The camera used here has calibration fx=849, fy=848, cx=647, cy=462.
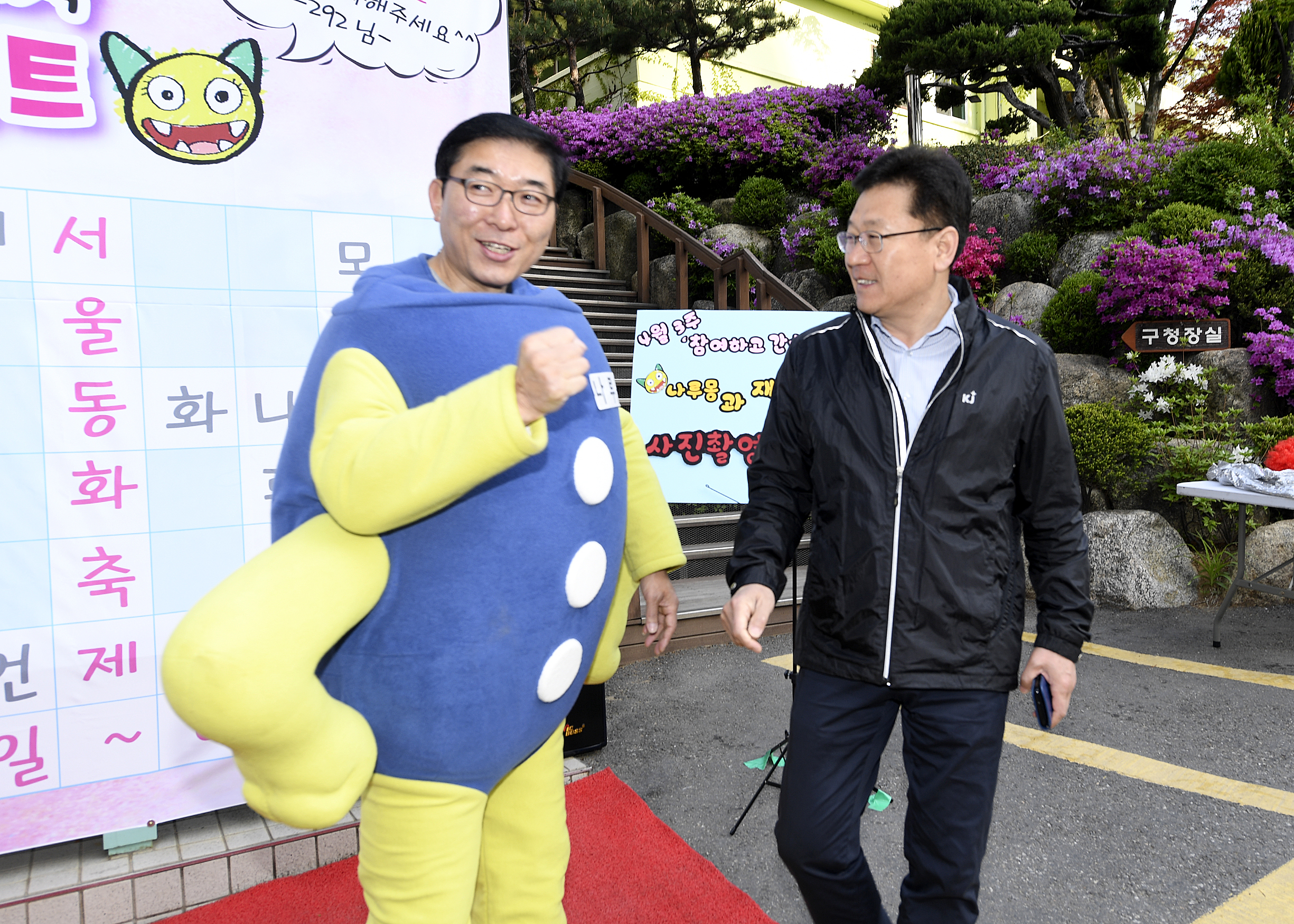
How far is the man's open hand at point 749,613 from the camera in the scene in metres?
1.72

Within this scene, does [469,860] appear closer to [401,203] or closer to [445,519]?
[445,519]

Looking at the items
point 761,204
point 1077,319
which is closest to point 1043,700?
point 1077,319

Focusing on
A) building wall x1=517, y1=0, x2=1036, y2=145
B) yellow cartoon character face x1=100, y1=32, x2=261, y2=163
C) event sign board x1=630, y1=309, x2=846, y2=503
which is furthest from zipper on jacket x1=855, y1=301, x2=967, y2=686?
building wall x1=517, y1=0, x2=1036, y2=145

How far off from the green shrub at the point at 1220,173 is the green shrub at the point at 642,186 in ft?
21.2

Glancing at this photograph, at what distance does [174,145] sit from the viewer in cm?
235

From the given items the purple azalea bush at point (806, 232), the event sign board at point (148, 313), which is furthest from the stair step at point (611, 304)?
the event sign board at point (148, 313)

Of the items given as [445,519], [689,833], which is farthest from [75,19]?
[689,833]

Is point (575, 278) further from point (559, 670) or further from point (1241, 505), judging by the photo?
point (559, 670)

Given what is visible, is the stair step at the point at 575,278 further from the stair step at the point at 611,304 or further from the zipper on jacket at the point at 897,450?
the zipper on jacket at the point at 897,450

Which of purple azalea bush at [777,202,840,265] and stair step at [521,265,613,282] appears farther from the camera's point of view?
purple azalea bush at [777,202,840,265]

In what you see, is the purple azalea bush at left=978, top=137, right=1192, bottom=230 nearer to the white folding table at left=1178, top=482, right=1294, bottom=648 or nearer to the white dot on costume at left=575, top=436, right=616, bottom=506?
the white folding table at left=1178, top=482, right=1294, bottom=648

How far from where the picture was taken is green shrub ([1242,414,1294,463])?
235 inches

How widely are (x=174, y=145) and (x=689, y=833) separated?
2.59 metres

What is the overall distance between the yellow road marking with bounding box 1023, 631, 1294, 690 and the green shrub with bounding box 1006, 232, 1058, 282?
5023 mm
